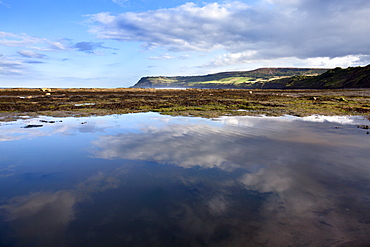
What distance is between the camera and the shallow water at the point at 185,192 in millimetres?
4211

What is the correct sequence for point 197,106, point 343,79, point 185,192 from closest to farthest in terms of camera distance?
point 185,192, point 197,106, point 343,79

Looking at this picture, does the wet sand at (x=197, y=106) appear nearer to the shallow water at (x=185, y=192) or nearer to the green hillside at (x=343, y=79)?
the shallow water at (x=185, y=192)

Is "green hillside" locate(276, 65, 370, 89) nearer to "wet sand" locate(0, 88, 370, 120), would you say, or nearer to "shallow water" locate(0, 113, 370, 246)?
"wet sand" locate(0, 88, 370, 120)

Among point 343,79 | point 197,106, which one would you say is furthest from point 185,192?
point 343,79

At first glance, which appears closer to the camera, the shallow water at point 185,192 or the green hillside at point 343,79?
the shallow water at point 185,192

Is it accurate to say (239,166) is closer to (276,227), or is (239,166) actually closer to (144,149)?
(276,227)

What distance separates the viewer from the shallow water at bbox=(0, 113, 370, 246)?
13.8 feet

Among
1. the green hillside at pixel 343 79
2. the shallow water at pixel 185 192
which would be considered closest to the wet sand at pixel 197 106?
the shallow water at pixel 185 192

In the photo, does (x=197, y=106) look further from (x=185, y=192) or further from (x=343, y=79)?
(x=343, y=79)

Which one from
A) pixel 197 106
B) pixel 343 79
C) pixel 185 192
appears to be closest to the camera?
pixel 185 192

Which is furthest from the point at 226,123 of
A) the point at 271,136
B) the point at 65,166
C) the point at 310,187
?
the point at 65,166

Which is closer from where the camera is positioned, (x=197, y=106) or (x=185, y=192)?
(x=185, y=192)

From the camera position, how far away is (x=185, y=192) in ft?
19.2

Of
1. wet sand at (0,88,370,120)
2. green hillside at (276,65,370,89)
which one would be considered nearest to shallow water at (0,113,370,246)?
wet sand at (0,88,370,120)
